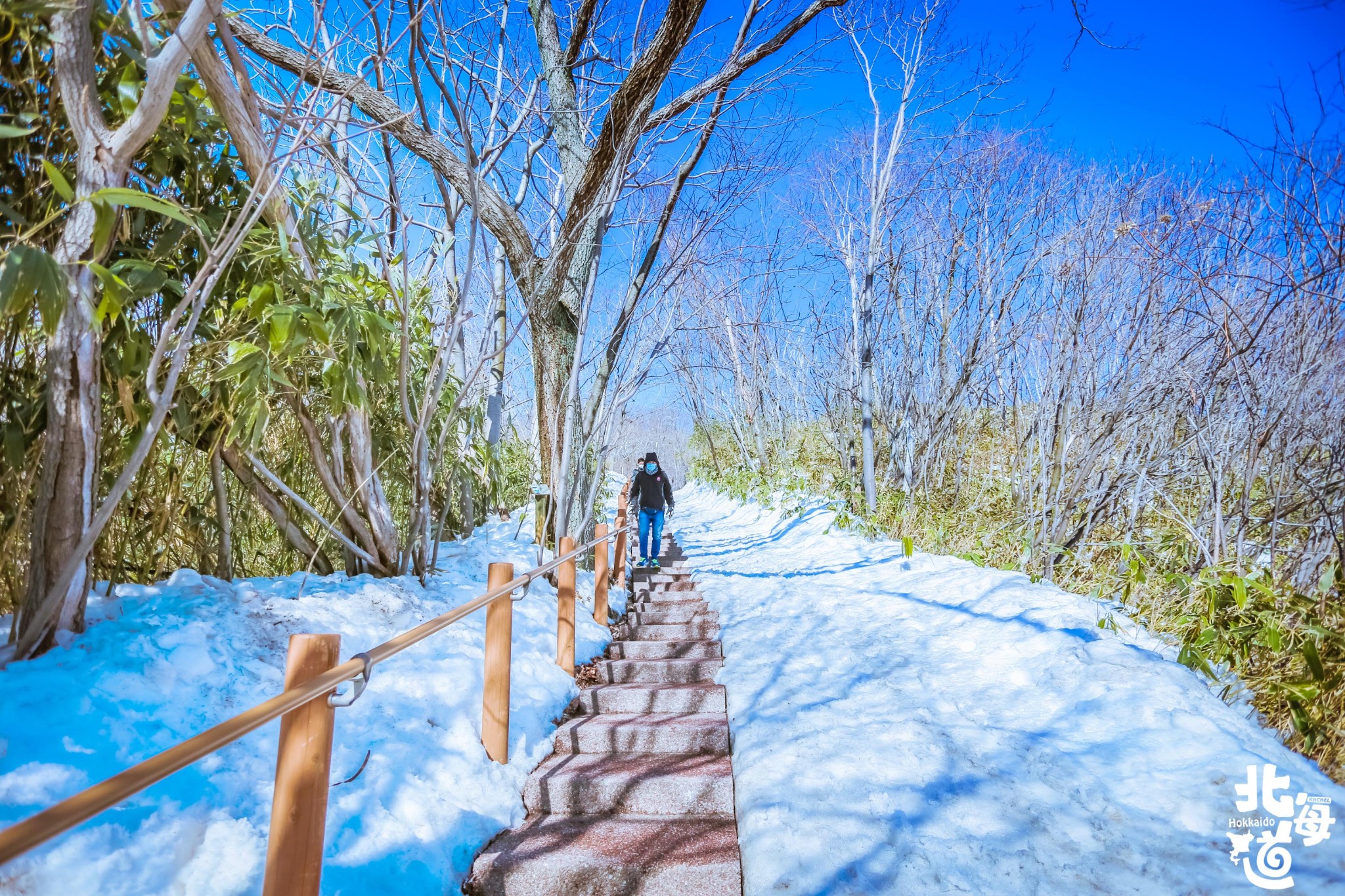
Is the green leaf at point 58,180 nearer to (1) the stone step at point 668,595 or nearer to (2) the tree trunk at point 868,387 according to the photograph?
(1) the stone step at point 668,595

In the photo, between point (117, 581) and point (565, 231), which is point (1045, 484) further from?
point (117, 581)

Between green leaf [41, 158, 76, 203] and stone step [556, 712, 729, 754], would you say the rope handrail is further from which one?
stone step [556, 712, 729, 754]

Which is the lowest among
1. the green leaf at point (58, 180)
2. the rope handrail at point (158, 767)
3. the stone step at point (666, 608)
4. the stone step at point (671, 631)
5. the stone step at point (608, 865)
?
the stone step at point (608, 865)

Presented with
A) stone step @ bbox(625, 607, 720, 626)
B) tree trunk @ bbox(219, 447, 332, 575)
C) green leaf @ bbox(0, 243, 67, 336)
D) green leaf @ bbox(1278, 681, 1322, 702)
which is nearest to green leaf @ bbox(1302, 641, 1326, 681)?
green leaf @ bbox(1278, 681, 1322, 702)

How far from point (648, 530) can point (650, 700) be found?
15.8ft

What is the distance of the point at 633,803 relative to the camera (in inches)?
104

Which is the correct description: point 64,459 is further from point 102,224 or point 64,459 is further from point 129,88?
point 129,88

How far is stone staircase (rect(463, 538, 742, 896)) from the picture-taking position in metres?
2.12

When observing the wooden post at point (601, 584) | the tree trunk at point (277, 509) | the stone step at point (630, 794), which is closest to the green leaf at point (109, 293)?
the tree trunk at point (277, 509)

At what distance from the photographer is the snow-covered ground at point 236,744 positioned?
5.14ft

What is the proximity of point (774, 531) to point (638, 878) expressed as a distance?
24.9 feet

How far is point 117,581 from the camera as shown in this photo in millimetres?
2535

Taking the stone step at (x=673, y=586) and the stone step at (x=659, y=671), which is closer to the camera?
the stone step at (x=659, y=671)

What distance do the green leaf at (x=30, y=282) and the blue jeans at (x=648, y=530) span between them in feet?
21.9
